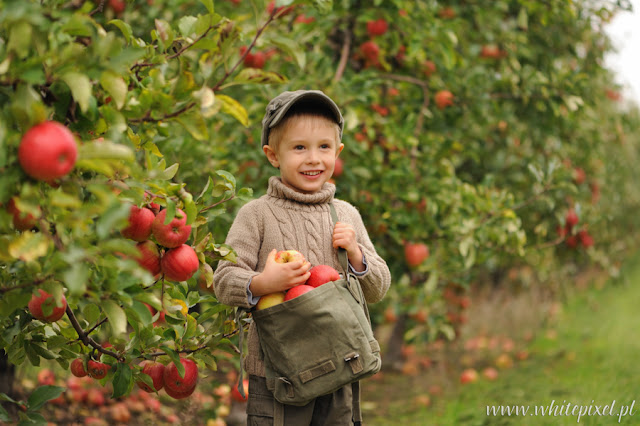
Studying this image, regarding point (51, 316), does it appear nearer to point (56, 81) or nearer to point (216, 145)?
point (56, 81)

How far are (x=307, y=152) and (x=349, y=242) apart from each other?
317mm

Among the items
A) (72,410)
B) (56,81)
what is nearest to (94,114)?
(56,81)

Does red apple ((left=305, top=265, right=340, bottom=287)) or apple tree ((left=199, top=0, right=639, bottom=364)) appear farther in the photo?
apple tree ((left=199, top=0, right=639, bottom=364))

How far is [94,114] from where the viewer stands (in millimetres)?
1326

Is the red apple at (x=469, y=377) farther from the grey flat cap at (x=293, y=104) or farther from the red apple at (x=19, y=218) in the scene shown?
the red apple at (x=19, y=218)

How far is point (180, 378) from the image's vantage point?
1847 millimetres

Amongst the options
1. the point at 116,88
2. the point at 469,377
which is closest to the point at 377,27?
the point at 116,88

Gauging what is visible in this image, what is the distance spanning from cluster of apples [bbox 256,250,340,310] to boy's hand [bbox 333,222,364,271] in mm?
100

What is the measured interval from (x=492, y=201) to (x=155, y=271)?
7.01 feet

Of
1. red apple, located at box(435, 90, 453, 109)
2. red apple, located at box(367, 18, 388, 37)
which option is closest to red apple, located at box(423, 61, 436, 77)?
red apple, located at box(435, 90, 453, 109)

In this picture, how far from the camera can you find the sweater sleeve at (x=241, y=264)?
1.68 m

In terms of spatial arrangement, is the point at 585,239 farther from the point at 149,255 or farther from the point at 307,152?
the point at 149,255

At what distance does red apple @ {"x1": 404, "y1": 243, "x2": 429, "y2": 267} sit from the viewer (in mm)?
3432

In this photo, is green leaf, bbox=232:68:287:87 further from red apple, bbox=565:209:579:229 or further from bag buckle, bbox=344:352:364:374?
red apple, bbox=565:209:579:229
